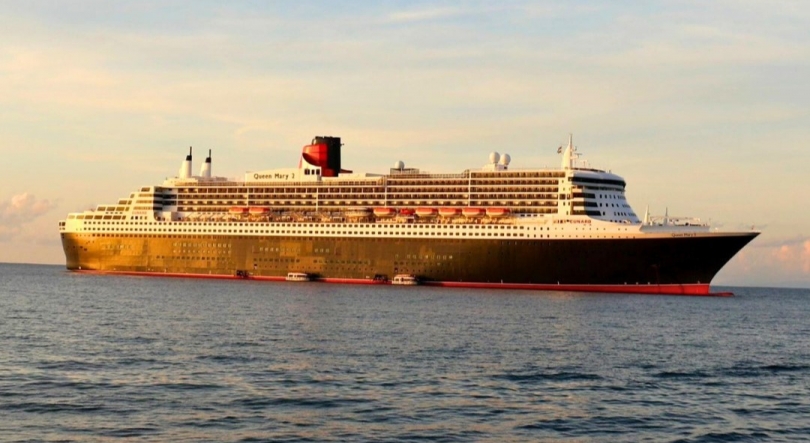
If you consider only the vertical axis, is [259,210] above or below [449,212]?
above

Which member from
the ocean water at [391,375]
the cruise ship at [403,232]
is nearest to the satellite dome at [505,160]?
the cruise ship at [403,232]

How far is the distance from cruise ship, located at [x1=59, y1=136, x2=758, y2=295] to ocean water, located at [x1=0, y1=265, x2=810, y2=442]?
856 inches

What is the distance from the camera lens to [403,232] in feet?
302

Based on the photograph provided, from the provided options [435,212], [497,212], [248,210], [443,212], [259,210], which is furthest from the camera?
[248,210]

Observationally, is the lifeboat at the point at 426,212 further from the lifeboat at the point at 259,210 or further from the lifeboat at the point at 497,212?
the lifeboat at the point at 259,210

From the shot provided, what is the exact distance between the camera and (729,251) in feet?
268

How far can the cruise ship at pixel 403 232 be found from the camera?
8250 centimetres

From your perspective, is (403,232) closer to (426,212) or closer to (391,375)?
(426,212)

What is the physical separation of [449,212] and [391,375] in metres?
59.2

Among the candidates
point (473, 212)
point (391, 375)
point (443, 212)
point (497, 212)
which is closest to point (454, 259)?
point (473, 212)

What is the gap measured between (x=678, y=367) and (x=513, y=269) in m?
47.8

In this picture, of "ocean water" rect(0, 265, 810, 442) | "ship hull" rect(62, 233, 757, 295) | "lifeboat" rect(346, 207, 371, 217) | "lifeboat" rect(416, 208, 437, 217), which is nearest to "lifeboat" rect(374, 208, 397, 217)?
"lifeboat" rect(346, 207, 371, 217)

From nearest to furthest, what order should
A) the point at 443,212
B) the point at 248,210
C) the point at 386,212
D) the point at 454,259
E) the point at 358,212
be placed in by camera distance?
the point at 454,259 → the point at 443,212 → the point at 386,212 → the point at 358,212 → the point at 248,210

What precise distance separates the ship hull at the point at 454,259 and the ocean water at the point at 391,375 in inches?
832
